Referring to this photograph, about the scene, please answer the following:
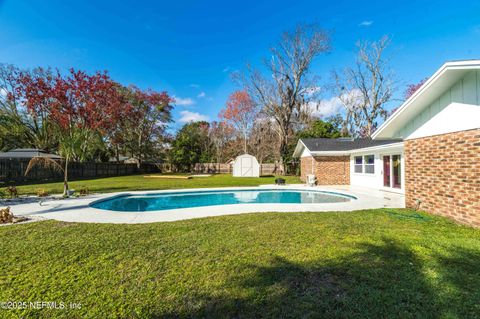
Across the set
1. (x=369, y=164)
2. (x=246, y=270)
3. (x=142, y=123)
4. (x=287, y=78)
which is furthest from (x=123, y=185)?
(x=287, y=78)

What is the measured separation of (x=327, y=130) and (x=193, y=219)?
901 inches

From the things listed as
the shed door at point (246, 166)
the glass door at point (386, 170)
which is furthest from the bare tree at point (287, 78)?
the glass door at point (386, 170)

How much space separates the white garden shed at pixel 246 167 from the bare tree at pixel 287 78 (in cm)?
366

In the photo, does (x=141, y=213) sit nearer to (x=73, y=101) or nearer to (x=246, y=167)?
(x=246, y=167)

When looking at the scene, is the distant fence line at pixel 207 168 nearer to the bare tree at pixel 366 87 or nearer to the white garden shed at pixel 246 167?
the white garden shed at pixel 246 167

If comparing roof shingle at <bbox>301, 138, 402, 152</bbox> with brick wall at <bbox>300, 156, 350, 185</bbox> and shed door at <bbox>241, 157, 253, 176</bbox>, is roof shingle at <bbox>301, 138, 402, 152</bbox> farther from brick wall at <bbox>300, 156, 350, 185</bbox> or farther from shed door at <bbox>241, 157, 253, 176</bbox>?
shed door at <bbox>241, 157, 253, 176</bbox>

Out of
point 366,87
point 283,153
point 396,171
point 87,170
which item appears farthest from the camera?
point 366,87

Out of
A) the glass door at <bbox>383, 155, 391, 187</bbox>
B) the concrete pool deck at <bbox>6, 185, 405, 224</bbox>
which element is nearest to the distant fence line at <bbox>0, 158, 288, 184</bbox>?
the concrete pool deck at <bbox>6, 185, 405, 224</bbox>

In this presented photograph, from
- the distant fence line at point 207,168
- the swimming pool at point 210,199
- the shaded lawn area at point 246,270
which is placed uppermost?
the distant fence line at point 207,168

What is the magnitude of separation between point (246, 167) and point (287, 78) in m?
11.9

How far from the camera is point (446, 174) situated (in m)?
5.69

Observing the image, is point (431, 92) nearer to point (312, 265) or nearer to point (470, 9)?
point (312, 265)

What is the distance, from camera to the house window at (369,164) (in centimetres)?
1318

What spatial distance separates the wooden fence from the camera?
643 inches
